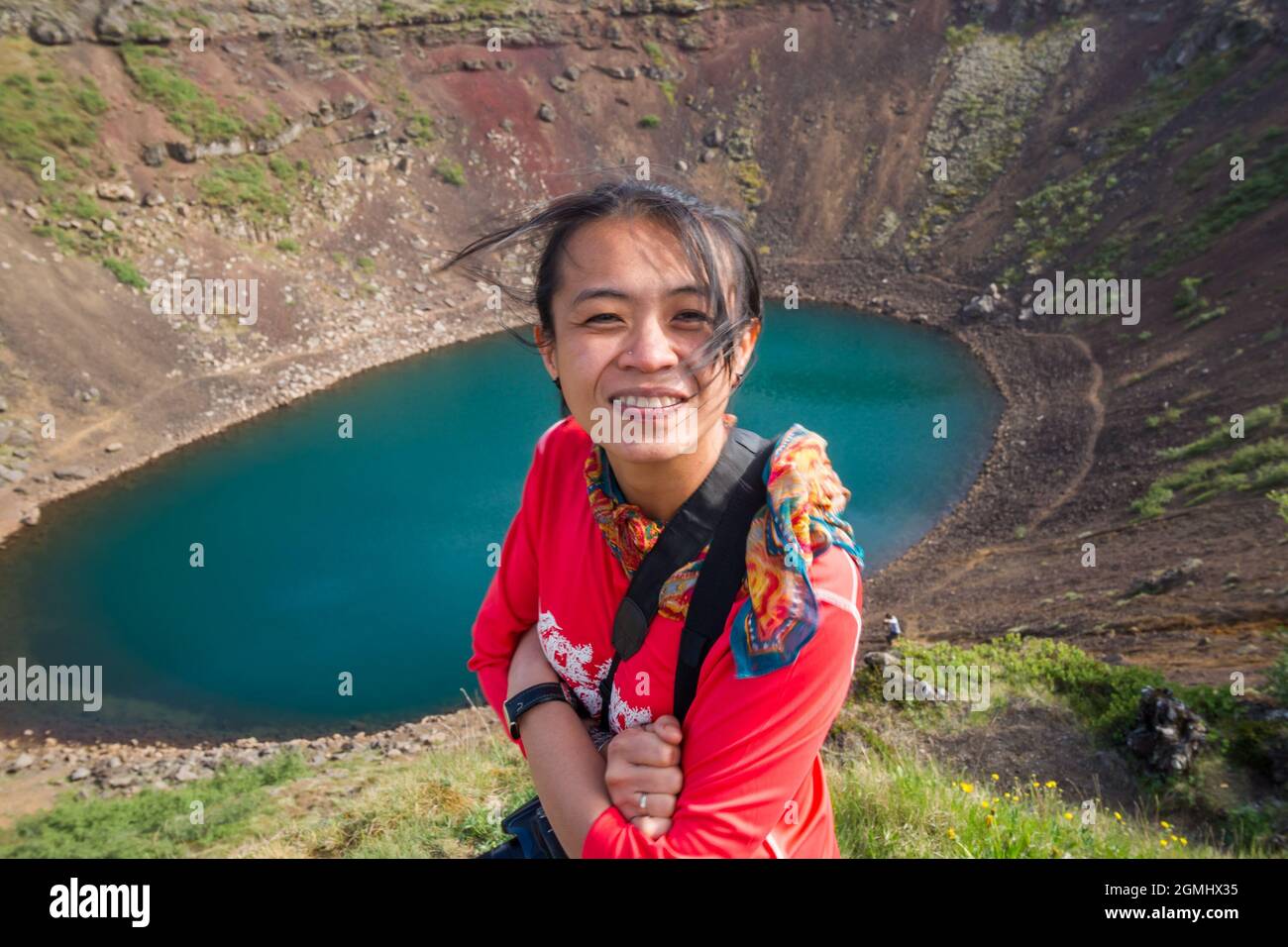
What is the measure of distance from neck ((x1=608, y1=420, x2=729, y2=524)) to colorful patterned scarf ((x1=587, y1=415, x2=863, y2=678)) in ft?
0.49

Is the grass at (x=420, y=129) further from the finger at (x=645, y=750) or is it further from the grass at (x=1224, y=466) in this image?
the finger at (x=645, y=750)

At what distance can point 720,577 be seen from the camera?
1703mm

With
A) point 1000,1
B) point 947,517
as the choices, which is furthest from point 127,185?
point 1000,1

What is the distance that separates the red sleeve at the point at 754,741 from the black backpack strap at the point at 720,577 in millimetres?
36

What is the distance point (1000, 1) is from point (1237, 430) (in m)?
27.5

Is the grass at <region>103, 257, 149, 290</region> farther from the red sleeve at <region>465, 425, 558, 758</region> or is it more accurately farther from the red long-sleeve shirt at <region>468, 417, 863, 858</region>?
the red long-sleeve shirt at <region>468, 417, 863, 858</region>

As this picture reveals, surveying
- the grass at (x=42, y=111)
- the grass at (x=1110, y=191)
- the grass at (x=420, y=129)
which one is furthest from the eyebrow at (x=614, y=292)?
the grass at (x=420, y=129)

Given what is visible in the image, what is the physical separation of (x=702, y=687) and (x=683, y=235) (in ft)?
2.89

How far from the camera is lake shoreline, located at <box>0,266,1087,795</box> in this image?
11.6 metres

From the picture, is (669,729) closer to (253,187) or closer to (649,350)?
(649,350)

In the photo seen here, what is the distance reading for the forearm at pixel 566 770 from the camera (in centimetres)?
183

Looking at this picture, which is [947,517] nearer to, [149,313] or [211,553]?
[211,553]

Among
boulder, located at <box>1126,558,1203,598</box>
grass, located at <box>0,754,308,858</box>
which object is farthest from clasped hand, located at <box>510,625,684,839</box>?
boulder, located at <box>1126,558,1203,598</box>
